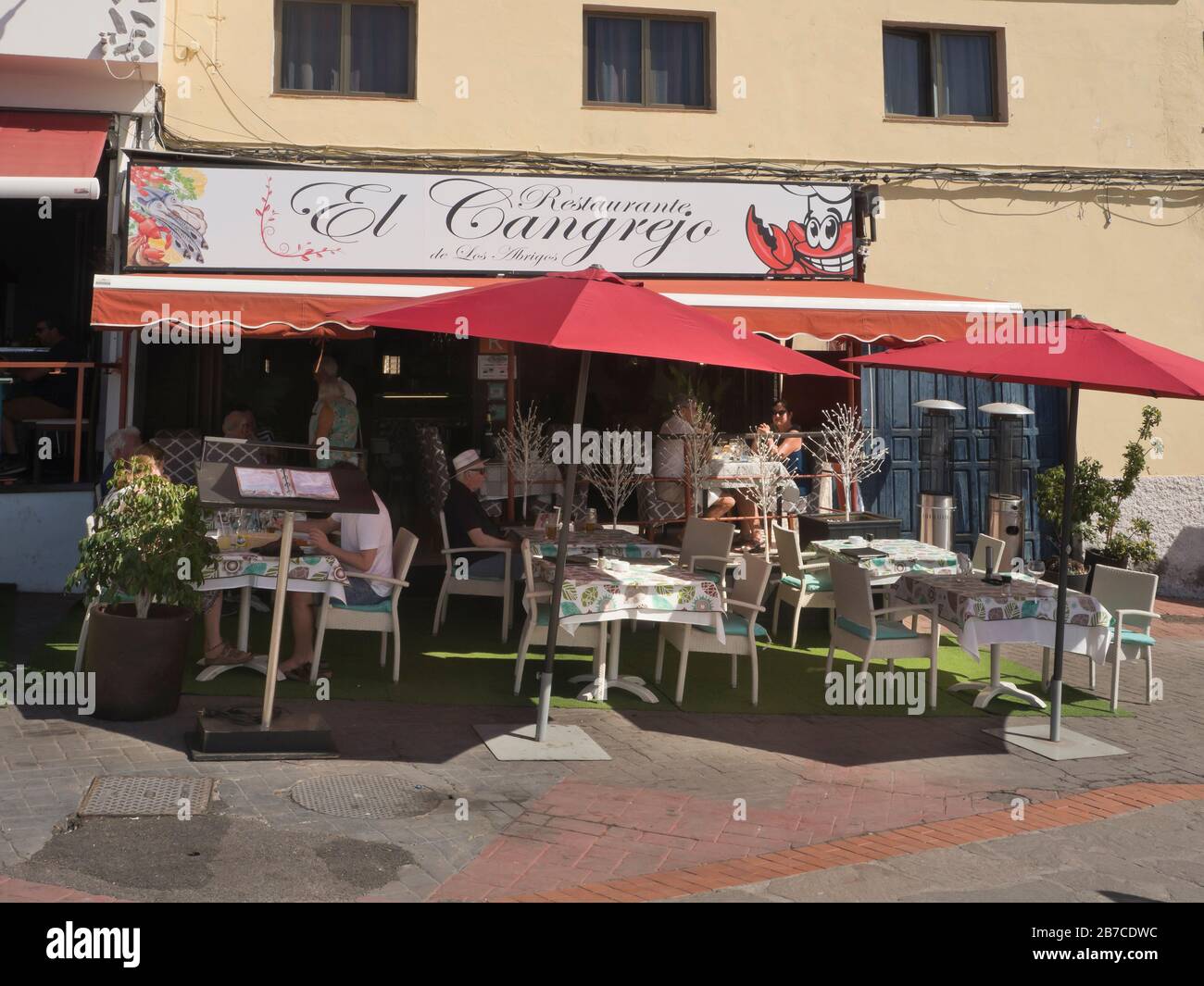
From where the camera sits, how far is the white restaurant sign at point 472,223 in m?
10.8

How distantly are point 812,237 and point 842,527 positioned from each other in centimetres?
297

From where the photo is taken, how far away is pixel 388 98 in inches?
484

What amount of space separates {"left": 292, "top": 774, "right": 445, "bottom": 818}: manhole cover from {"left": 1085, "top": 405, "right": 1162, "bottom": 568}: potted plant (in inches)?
353

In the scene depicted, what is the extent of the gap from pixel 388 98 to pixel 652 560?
597 centimetres

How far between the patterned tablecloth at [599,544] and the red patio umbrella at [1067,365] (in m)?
2.27

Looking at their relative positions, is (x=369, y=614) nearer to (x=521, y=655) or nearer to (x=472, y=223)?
(x=521, y=655)

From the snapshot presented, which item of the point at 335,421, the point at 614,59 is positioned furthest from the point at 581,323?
the point at 614,59

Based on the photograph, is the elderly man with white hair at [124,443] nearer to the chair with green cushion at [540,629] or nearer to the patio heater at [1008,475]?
the chair with green cushion at [540,629]

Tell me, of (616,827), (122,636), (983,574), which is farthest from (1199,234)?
(122,636)

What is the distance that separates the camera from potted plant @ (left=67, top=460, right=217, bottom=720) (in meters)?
6.88

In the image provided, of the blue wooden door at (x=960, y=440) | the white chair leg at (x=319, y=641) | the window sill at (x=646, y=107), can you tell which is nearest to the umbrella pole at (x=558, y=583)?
the white chair leg at (x=319, y=641)

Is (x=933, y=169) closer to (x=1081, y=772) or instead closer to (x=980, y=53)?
(x=980, y=53)
